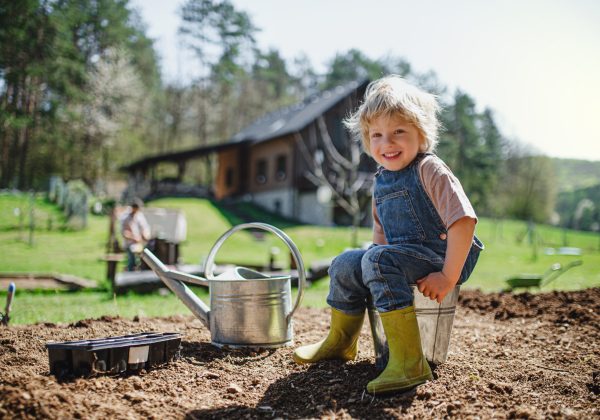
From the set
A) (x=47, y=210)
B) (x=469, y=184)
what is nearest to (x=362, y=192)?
(x=47, y=210)

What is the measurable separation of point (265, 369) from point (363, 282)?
73 centimetres

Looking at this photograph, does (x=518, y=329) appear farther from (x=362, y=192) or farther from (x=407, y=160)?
(x=362, y=192)

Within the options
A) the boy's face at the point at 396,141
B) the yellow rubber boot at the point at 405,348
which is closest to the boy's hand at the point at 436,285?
the yellow rubber boot at the point at 405,348

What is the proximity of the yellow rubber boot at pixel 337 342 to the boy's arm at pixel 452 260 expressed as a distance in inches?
20.0

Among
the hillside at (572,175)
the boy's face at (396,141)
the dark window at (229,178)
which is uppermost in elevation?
the hillside at (572,175)

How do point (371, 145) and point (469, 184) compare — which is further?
point (469, 184)

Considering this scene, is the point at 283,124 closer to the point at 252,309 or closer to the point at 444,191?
the point at 252,309

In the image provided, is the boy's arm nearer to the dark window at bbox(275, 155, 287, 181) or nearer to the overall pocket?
the overall pocket

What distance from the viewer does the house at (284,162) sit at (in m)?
24.3

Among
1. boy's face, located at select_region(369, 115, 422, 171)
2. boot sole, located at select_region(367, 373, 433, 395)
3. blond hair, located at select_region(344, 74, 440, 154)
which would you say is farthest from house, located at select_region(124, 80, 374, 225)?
boot sole, located at select_region(367, 373, 433, 395)

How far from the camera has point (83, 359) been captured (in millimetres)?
2297

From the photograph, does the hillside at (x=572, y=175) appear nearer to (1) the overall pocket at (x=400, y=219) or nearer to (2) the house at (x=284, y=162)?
(2) the house at (x=284, y=162)

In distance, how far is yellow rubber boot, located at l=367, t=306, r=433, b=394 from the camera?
87.7 inches

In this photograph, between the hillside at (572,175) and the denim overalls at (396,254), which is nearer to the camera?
the denim overalls at (396,254)
